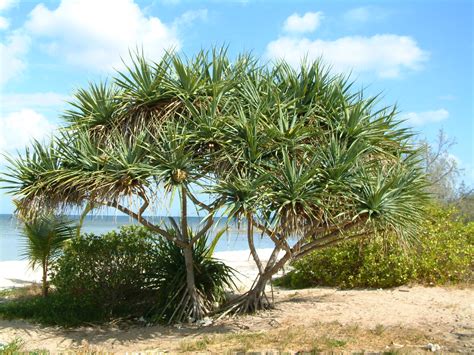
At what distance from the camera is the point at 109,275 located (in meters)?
10.2

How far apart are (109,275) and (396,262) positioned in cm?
590

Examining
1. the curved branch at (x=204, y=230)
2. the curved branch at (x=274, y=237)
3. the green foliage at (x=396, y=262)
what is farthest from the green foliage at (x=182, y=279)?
the green foliage at (x=396, y=262)

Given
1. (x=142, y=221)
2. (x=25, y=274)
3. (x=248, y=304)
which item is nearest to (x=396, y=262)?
(x=248, y=304)

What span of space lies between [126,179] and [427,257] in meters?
7.08

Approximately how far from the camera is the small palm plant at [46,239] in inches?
468

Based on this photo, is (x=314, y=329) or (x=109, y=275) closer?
(x=314, y=329)

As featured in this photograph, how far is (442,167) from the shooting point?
89.2ft

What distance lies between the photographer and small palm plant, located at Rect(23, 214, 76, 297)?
39.0ft

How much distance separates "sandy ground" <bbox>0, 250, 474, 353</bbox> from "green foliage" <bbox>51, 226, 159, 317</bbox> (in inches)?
26.8

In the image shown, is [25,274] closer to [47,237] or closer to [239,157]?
[47,237]

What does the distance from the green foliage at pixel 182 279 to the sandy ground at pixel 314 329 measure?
55cm

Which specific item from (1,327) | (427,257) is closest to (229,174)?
(1,327)

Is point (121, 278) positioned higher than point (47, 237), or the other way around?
point (47, 237)

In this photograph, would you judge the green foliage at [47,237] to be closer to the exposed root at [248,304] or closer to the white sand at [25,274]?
the white sand at [25,274]
